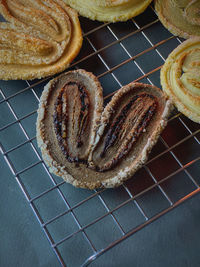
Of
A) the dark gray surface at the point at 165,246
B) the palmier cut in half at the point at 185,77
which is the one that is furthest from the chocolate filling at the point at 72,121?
the dark gray surface at the point at 165,246

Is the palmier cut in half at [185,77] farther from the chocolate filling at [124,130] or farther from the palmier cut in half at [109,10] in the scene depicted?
the palmier cut in half at [109,10]

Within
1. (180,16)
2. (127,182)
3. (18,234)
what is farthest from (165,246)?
(180,16)

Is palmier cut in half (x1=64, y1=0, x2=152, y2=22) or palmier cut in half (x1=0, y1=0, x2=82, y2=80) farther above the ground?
palmier cut in half (x1=64, y1=0, x2=152, y2=22)

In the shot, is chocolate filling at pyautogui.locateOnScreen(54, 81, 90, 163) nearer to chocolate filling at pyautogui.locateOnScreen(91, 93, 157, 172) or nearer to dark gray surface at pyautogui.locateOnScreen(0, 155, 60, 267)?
chocolate filling at pyautogui.locateOnScreen(91, 93, 157, 172)

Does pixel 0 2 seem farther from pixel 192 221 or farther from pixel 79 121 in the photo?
pixel 192 221

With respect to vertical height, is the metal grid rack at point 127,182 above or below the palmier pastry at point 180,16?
below

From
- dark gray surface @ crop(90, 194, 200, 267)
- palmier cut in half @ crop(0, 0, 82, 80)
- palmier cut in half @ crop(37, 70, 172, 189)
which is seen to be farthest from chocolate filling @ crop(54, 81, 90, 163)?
dark gray surface @ crop(90, 194, 200, 267)
